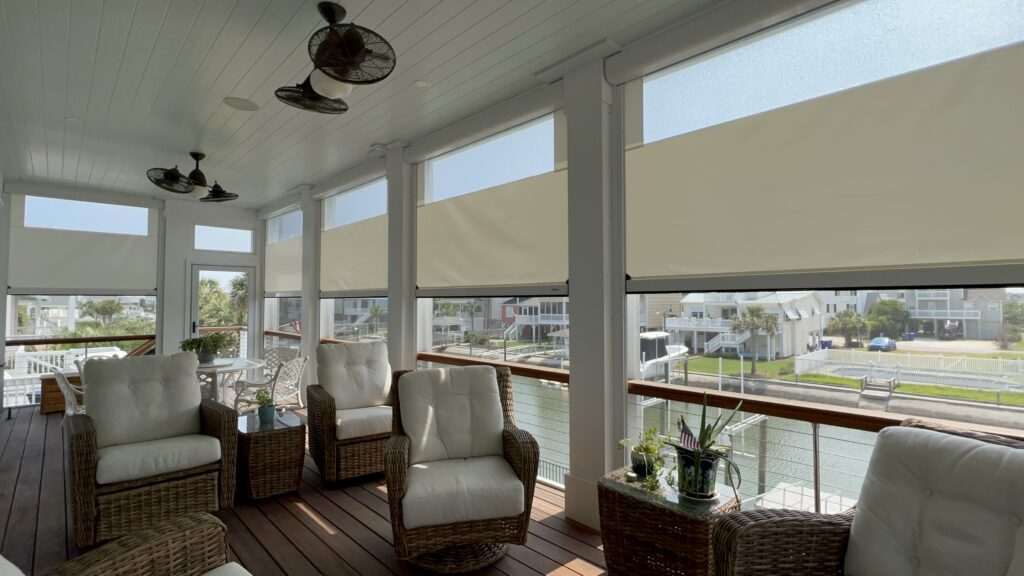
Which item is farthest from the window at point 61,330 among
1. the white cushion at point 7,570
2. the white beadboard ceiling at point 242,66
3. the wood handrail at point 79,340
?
the white cushion at point 7,570

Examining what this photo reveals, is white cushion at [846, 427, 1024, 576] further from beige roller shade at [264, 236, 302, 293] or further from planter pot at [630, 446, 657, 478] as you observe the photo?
beige roller shade at [264, 236, 302, 293]

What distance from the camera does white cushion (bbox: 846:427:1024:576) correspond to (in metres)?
1.31

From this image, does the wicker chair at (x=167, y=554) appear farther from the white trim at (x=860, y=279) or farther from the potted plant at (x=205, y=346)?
the potted plant at (x=205, y=346)

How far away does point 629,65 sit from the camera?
2.73m

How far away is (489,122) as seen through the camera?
363 cm

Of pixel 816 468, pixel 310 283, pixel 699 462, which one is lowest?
pixel 816 468

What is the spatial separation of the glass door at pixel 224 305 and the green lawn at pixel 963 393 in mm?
7553

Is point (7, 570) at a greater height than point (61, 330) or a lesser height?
lesser

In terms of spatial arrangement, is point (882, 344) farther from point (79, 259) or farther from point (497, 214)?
point (79, 259)

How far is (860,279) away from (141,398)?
387 cm

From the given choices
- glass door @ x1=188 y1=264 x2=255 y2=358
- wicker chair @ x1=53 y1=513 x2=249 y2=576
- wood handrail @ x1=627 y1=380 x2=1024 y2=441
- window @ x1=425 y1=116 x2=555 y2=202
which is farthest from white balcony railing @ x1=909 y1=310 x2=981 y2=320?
glass door @ x1=188 y1=264 x2=255 y2=358

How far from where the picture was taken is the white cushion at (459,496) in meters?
2.19

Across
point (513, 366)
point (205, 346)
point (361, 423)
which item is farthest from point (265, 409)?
point (513, 366)

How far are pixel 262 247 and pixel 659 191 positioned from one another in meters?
6.73
